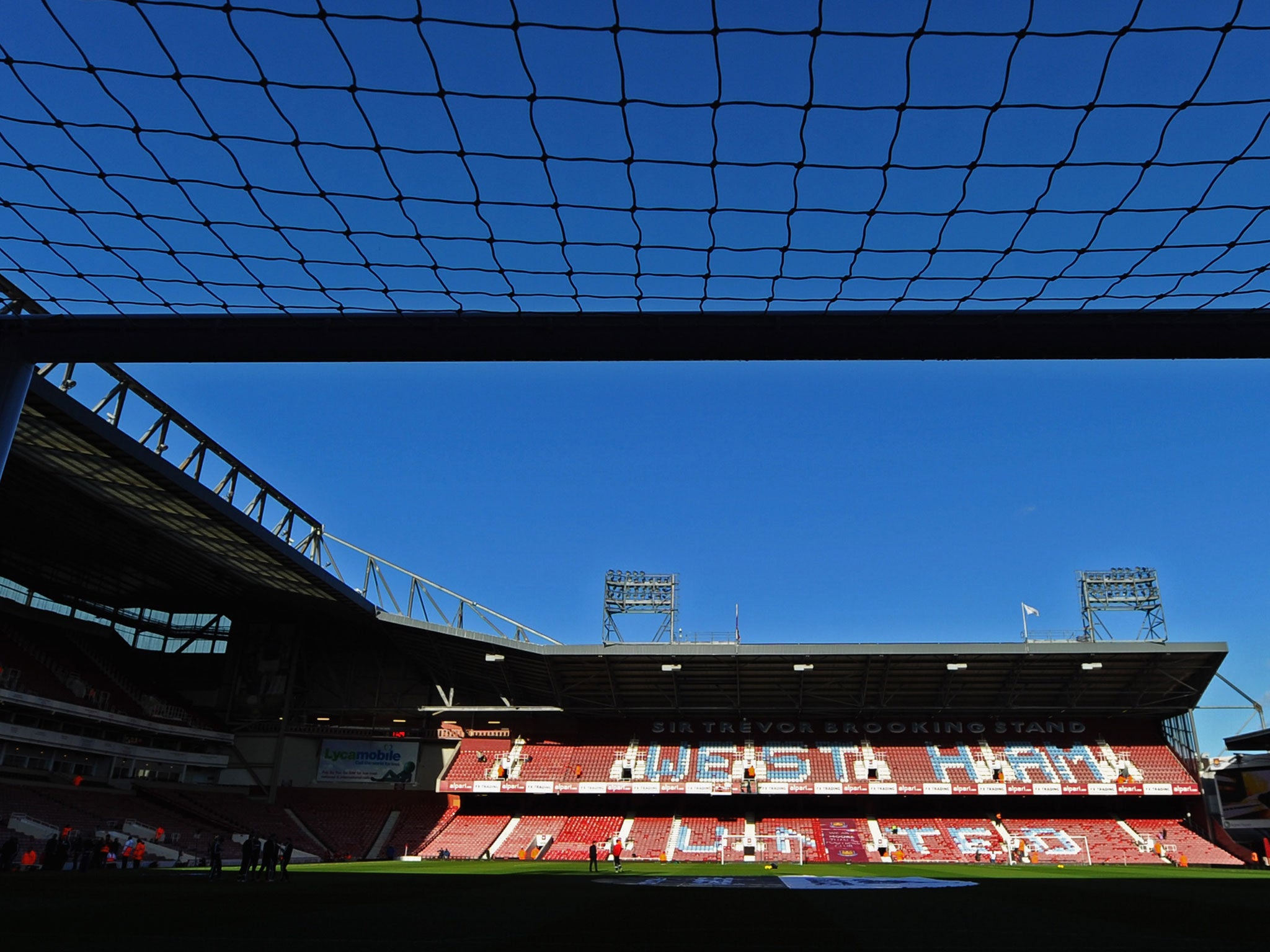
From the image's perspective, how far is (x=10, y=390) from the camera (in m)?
6.01

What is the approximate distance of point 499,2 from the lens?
15.4 feet

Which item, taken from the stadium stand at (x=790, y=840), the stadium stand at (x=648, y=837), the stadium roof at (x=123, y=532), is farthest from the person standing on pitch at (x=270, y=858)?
the stadium stand at (x=790, y=840)

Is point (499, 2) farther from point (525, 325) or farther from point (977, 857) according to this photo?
point (977, 857)

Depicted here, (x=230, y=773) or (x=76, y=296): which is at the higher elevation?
(x=76, y=296)

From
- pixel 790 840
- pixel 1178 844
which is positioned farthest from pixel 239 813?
pixel 1178 844

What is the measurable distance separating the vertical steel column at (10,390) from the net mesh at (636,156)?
0.88 metres

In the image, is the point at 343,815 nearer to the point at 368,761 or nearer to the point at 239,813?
the point at 368,761

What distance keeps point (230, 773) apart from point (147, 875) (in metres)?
22.1

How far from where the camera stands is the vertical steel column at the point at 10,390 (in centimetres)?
588

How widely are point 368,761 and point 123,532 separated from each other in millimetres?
17505

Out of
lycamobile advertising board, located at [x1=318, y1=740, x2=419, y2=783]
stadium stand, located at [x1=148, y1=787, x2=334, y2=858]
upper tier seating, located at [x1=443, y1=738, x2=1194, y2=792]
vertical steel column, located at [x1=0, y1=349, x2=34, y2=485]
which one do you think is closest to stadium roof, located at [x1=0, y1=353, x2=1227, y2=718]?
upper tier seating, located at [x1=443, y1=738, x2=1194, y2=792]

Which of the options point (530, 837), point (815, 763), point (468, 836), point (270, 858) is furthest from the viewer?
point (815, 763)

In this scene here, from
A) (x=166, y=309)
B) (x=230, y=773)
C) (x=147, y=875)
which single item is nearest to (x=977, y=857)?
(x=147, y=875)

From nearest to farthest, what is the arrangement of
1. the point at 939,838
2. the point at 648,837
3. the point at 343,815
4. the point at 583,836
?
1. the point at 939,838
2. the point at 648,837
3. the point at 583,836
4. the point at 343,815
